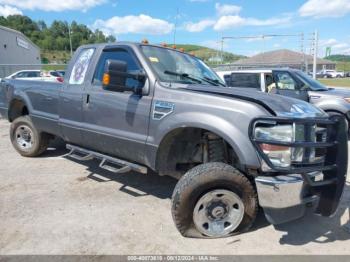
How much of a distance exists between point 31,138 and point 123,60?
282 cm

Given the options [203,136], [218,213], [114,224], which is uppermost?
[203,136]

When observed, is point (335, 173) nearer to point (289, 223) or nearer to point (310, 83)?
point (289, 223)

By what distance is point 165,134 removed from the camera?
3592mm

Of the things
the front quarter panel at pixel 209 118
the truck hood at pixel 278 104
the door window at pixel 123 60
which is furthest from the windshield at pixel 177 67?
the truck hood at pixel 278 104

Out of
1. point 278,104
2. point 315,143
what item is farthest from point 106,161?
point 315,143

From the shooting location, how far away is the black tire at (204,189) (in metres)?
3.26

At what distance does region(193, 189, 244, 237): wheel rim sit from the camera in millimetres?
3332

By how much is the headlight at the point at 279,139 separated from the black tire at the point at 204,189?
44cm

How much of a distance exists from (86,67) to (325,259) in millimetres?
3754

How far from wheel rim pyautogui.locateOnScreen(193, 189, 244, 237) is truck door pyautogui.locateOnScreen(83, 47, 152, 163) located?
1.00 metres

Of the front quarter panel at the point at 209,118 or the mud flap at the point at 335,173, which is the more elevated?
the front quarter panel at the point at 209,118

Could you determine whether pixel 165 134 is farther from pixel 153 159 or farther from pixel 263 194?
pixel 263 194

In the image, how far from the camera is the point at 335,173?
3262 mm

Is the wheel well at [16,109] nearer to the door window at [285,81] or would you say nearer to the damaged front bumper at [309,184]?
the damaged front bumper at [309,184]
